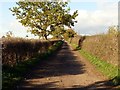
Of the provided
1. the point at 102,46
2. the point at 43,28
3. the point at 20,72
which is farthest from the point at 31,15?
the point at 20,72

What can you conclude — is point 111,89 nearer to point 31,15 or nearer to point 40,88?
point 40,88

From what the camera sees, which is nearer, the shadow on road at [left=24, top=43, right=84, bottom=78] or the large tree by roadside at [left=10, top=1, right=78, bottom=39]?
the shadow on road at [left=24, top=43, right=84, bottom=78]

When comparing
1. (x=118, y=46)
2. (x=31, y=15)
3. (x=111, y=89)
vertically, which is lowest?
(x=111, y=89)

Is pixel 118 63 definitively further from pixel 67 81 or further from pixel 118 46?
pixel 67 81

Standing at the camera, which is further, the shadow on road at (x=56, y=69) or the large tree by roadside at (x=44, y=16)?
the large tree by roadside at (x=44, y=16)

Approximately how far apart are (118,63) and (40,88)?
642 cm

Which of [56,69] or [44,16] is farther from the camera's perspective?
[44,16]

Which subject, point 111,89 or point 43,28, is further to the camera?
point 43,28

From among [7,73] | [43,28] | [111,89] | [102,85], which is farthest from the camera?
[43,28]

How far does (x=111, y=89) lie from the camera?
1348 centimetres

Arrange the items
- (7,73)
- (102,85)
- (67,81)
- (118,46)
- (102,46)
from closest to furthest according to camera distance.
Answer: (102,85)
(67,81)
(7,73)
(118,46)
(102,46)

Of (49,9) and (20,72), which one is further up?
(49,9)

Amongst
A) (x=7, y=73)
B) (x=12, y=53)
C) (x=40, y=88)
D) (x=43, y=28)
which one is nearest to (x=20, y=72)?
(x=7, y=73)

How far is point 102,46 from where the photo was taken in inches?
993
